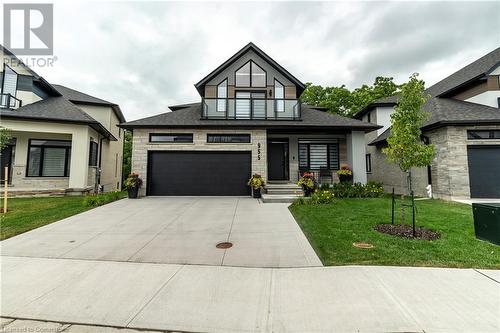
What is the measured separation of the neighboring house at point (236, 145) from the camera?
40.8 ft

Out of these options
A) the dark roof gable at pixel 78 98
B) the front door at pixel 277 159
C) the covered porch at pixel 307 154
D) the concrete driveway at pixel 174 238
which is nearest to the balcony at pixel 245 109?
the covered porch at pixel 307 154

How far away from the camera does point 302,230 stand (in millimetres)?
6098

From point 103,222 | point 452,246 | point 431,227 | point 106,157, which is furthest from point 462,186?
point 106,157

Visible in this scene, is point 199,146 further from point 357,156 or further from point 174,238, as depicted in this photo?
point 357,156

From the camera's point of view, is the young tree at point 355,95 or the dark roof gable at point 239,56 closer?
the dark roof gable at point 239,56

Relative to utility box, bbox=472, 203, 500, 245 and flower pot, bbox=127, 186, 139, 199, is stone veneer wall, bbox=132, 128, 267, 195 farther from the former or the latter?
utility box, bbox=472, 203, 500, 245

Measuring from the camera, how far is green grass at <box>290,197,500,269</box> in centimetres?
404

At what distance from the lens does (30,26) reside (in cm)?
1077

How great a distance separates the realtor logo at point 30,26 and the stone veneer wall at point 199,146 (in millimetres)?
6215

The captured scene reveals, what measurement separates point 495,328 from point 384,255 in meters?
1.93

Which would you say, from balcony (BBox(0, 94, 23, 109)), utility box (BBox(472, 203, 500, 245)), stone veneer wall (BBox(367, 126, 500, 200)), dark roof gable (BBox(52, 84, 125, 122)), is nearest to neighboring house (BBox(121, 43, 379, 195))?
stone veneer wall (BBox(367, 126, 500, 200))

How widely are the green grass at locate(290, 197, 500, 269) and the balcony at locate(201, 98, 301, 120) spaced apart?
7226mm

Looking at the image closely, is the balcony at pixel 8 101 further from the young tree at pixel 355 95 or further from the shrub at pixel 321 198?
the young tree at pixel 355 95

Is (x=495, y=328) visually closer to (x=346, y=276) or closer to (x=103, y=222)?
(x=346, y=276)
